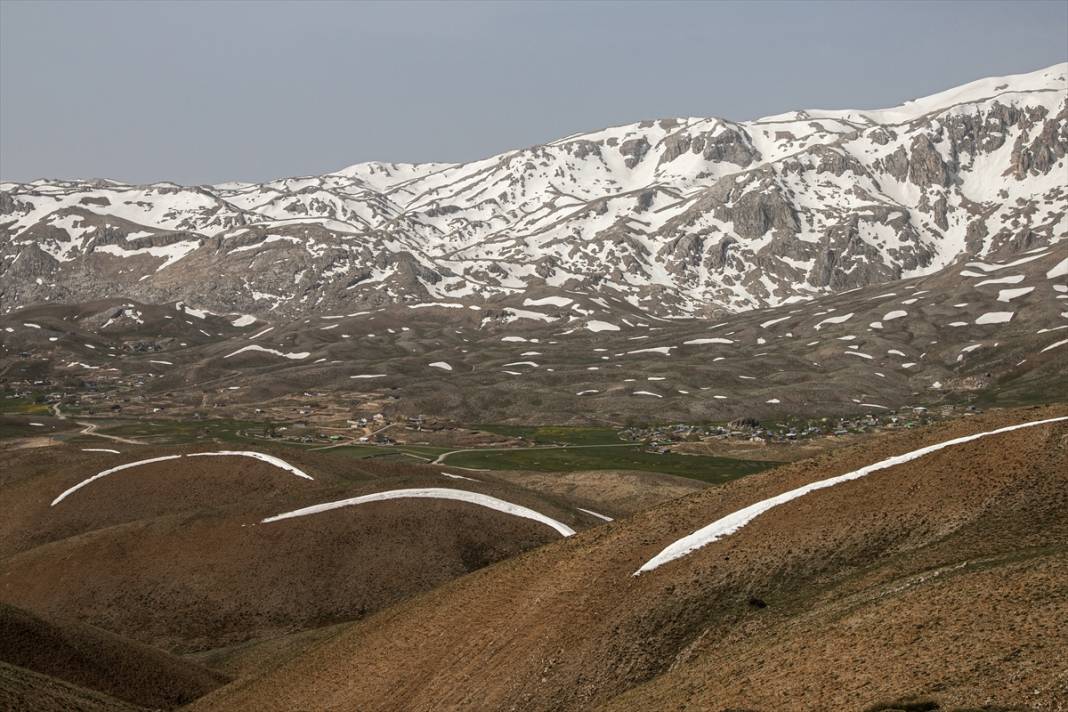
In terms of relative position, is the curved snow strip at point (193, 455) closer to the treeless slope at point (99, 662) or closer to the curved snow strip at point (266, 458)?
the curved snow strip at point (266, 458)

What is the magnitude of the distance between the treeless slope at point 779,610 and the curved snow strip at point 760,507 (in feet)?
2.10

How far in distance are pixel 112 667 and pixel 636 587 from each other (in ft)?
113

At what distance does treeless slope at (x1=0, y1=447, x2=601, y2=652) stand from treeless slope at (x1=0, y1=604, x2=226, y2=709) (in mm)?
10780

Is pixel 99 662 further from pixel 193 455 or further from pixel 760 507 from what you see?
pixel 193 455

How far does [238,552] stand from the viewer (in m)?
77.4

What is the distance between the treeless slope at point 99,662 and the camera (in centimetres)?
5362

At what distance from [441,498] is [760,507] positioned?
44.3m

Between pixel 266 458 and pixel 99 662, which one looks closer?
pixel 99 662

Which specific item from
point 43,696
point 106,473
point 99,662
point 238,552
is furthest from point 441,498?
point 43,696

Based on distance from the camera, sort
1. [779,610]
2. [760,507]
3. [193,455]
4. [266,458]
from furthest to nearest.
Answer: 1. [193,455]
2. [266,458]
3. [760,507]
4. [779,610]

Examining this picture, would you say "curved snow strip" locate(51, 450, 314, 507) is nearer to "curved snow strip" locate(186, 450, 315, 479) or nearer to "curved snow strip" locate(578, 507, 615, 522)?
"curved snow strip" locate(186, 450, 315, 479)

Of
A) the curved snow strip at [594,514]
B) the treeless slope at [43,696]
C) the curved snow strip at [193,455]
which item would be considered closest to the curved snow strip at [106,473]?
the curved snow strip at [193,455]

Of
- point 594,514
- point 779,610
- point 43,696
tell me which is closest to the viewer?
point 779,610

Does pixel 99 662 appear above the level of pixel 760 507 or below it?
below
